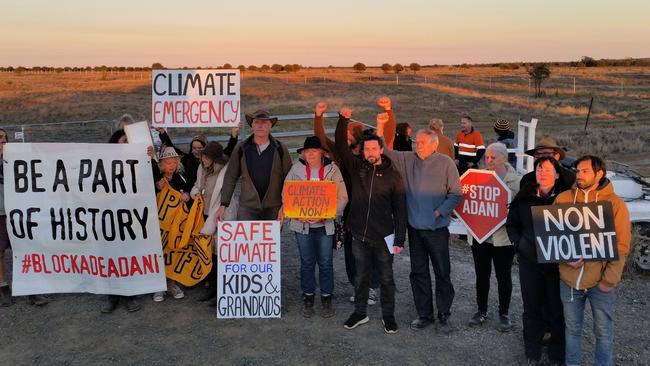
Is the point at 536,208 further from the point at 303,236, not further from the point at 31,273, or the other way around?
the point at 31,273

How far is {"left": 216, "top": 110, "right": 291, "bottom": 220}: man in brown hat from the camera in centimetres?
593

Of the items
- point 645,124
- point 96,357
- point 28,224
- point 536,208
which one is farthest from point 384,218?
point 645,124

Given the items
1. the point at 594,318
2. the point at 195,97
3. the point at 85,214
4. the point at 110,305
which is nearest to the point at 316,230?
the point at 195,97

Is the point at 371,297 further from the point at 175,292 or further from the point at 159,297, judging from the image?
the point at 159,297

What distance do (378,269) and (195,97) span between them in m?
3.14

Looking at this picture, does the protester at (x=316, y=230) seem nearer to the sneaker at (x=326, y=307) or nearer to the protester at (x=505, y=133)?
the sneaker at (x=326, y=307)

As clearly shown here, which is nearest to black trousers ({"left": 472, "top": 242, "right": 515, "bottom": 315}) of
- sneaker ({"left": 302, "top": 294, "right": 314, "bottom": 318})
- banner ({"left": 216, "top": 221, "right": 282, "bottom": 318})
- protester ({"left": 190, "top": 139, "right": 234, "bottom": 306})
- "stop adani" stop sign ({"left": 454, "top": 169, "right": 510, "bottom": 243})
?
"stop adani" stop sign ({"left": 454, "top": 169, "right": 510, "bottom": 243})

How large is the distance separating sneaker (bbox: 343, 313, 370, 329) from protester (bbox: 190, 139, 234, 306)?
1.59m

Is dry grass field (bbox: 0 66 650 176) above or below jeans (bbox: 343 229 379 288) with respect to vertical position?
above

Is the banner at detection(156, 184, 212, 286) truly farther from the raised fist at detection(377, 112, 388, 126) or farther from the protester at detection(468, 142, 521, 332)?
the protester at detection(468, 142, 521, 332)

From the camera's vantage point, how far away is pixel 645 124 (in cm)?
2681

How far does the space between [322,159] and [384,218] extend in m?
0.98

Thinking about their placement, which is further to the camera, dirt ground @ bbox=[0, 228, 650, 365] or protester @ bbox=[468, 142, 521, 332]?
protester @ bbox=[468, 142, 521, 332]

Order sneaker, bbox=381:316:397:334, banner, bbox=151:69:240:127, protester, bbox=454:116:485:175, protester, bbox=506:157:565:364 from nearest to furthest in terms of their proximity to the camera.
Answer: protester, bbox=506:157:565:364, sneaker, bbox=381:316:397:334, banner, bbox=151:69:240:127, protester, bbox=454:116:485:175
